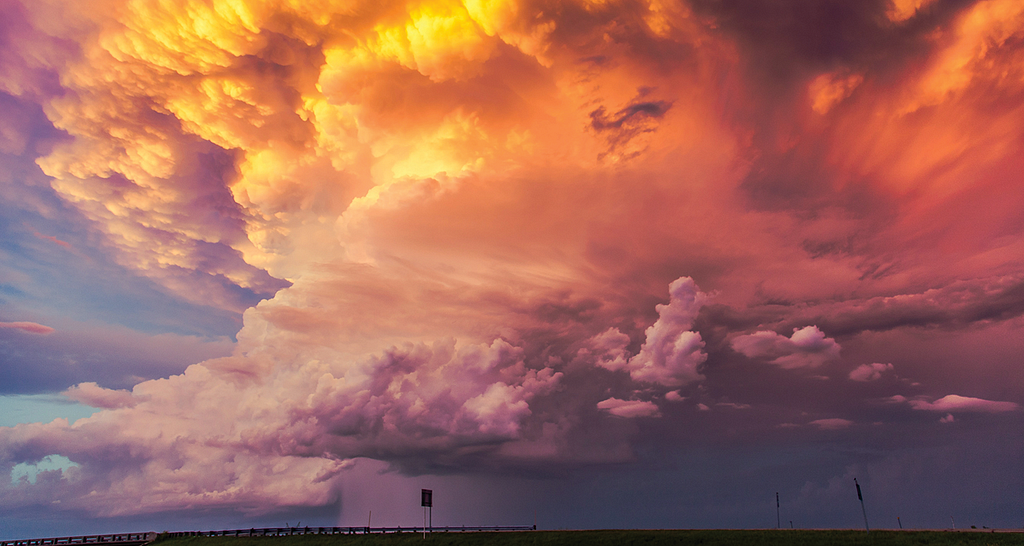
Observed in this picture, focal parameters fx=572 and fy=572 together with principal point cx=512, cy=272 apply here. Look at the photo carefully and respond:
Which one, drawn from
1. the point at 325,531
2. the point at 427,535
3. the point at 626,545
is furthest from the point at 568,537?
the point at 325,531

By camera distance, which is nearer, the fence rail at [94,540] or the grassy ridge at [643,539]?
the grassy ridge at [643,539]

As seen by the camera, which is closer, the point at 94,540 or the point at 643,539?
the point at 643,539

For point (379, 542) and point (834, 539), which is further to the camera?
point (379, 542)

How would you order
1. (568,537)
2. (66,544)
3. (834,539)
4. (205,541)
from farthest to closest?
(66,544) → (205,541) → (568,537) → (834,539)

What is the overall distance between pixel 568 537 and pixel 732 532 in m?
21.7

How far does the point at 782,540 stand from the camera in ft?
212

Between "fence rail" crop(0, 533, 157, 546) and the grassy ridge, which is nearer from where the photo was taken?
the grassy ridge

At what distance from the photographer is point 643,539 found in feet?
230

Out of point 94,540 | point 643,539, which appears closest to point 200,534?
point 94,540

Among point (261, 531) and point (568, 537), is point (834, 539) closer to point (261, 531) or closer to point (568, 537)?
point (568, 537)

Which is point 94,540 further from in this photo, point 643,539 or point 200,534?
point 643,539

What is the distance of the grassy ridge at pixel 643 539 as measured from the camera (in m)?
59.1

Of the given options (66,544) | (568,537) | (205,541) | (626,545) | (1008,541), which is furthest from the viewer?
(66,544)

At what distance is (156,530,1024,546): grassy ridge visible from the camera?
2325 inches
